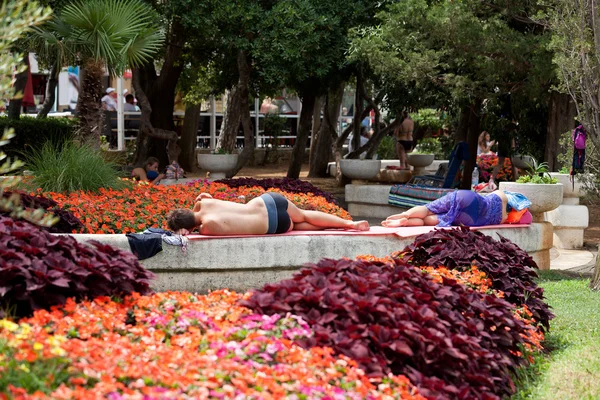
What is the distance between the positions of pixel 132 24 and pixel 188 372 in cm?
1060

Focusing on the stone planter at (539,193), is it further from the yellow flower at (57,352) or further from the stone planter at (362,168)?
the yellow flower at (57,352)

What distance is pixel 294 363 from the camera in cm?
445

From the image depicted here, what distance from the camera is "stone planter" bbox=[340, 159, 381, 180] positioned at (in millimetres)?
17297

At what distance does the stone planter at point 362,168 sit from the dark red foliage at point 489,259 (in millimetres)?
9446

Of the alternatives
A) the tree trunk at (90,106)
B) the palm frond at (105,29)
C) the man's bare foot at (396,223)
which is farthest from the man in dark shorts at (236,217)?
the tree trunk at (90,106)

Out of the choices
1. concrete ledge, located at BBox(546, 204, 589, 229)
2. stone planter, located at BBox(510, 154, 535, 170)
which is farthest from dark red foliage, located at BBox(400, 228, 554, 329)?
stone planter, located at BBox(510, 154, 535, 170)

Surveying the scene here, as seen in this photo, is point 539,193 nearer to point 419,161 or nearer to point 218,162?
point 218,162

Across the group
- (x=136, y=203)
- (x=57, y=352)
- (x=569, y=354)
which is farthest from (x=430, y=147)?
(x=57, y=352)

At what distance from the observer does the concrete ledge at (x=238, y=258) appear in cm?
819

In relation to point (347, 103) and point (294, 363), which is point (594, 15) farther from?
point (347, 103)

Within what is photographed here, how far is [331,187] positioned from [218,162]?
208 inches

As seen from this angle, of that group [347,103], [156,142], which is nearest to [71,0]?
[156,142]

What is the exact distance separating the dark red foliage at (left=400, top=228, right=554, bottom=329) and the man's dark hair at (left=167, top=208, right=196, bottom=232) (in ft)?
6.70

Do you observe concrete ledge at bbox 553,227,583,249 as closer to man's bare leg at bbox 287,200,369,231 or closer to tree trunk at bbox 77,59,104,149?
man's bare leg at bbox 287,200,369,231
